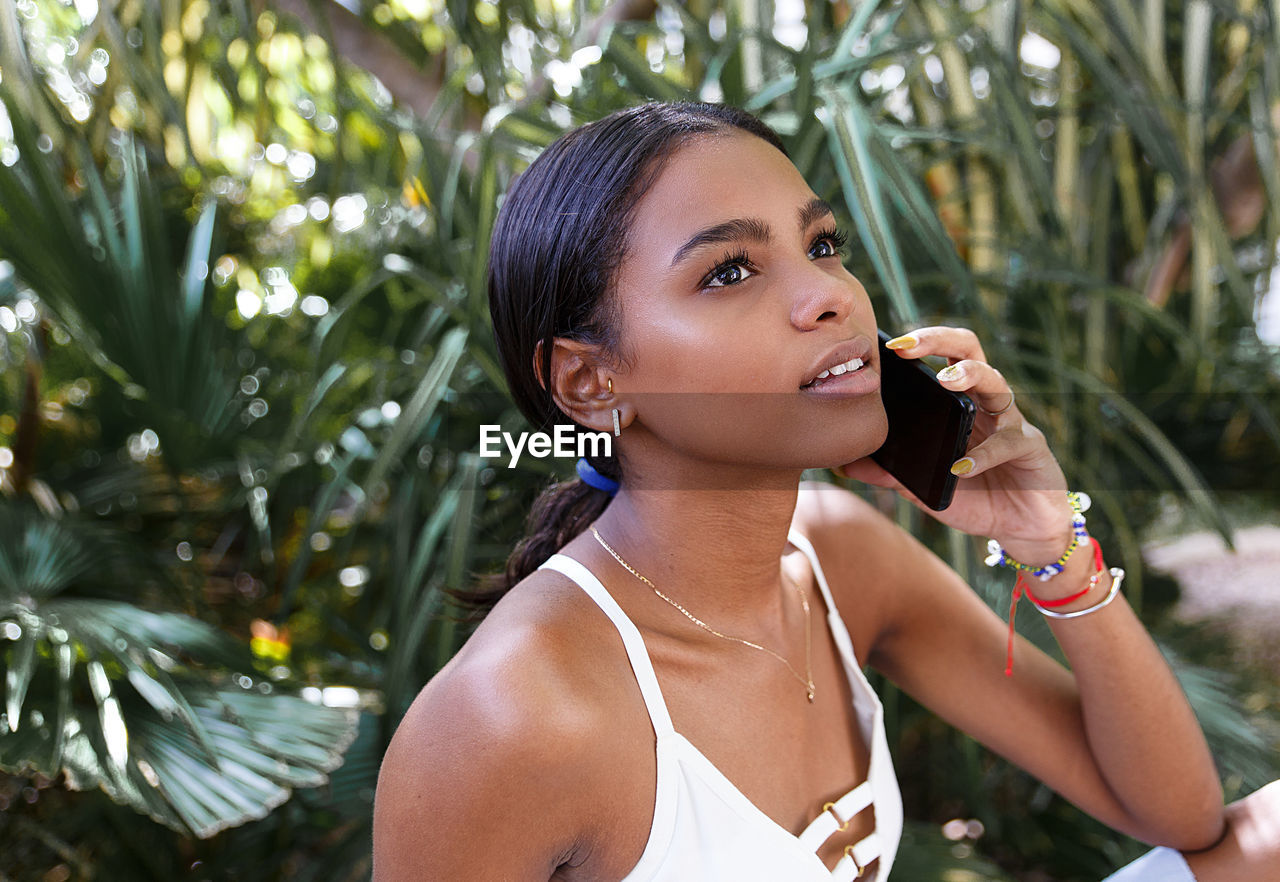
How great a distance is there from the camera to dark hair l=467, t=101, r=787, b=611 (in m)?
0.65

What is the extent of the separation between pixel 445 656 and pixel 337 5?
41.6 inches

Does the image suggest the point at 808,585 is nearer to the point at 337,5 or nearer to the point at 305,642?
the point at 305,642

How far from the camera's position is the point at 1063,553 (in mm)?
782

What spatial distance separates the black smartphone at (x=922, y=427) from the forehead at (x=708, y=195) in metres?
0.14

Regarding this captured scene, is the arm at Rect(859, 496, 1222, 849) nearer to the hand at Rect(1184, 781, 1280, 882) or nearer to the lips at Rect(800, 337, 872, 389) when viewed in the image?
the hand at Rect(1184, 781, 1280, 882)

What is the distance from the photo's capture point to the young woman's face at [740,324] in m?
0.61

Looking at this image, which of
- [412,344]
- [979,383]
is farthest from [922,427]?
[412,344]

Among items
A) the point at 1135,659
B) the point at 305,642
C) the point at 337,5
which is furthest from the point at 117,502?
the point at 1135,659

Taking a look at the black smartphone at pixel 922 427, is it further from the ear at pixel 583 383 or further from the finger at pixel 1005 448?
the ear at pixel 583 383

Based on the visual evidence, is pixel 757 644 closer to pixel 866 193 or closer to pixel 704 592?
pixel 704 592

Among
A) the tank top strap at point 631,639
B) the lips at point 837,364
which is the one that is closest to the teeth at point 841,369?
the lips at point 837,364

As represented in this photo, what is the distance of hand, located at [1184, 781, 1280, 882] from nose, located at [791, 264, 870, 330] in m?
0.57

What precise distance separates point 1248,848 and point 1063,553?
288 millimetres

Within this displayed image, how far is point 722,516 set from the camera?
0.71 m
